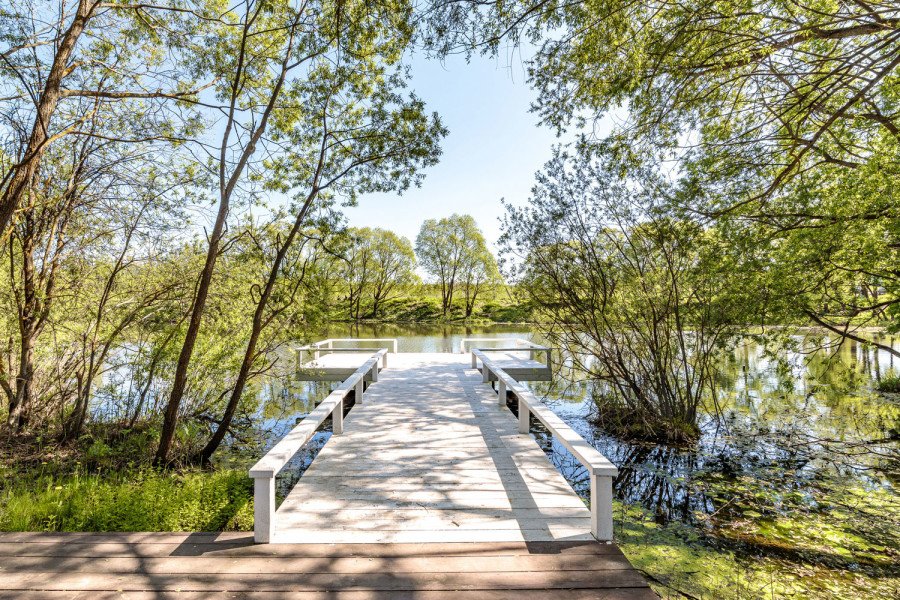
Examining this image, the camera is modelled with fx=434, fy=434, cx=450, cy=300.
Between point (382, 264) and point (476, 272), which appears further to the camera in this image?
point (382, 264)

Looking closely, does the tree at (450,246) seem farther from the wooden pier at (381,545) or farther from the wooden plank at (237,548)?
the wooden plank at (237,548)

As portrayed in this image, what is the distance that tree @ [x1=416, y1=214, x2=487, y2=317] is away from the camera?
108ft

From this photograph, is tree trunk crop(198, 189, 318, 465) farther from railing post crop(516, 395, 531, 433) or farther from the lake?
railing post crop(516, 395, 531, 433)

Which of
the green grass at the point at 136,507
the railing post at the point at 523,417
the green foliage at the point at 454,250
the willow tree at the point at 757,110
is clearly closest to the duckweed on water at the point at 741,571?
the railing post at the point at 523,417

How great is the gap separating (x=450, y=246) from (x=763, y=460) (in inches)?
1140

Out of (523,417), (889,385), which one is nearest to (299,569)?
(523,417)

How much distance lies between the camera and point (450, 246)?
33750mm

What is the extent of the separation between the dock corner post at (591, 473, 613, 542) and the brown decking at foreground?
0.32 ft

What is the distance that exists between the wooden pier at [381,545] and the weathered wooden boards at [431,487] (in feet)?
0.05

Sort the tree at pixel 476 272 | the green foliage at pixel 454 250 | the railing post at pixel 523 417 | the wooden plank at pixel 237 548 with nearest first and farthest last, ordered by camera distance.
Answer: the wooden plank at pixel 237 548 → the railing post at pixel 523 417 → the tree at pixel 476 272 → the green foliage at pixel 454 250

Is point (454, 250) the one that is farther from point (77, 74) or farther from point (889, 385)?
point (77, 74)

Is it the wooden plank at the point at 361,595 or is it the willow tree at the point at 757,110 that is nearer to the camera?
the wooden plank at the point at 361,595

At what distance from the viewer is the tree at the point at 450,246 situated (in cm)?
3300

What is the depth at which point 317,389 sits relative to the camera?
421 inches
